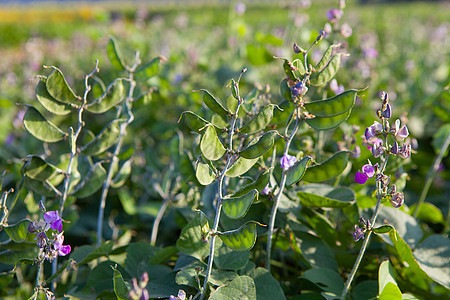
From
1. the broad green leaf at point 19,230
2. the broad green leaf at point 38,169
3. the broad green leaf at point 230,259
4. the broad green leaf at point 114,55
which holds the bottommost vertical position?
the broad green leaf at point 230,259

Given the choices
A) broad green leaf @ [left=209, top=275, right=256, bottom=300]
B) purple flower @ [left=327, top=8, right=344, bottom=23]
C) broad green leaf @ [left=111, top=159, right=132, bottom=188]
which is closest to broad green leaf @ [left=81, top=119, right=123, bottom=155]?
broad green leaf @ [left=111, top=159, right=132, bottom=188]

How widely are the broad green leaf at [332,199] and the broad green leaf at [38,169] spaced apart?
83 cm

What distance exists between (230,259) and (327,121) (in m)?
0.53

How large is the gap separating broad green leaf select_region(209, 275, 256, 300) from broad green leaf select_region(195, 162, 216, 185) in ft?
Result: 0.99

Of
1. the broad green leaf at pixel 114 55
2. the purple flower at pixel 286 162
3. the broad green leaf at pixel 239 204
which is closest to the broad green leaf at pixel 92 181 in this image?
the broad green leaf at pixel 114 55

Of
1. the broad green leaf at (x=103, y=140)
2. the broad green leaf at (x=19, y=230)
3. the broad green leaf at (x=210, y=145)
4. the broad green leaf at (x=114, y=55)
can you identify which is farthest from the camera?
the broad green leaf at (x=114, y=55)

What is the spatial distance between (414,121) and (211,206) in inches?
92.0

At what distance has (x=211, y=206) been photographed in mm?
1522

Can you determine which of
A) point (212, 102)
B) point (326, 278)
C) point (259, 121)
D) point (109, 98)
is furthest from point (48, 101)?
point (326, 278)

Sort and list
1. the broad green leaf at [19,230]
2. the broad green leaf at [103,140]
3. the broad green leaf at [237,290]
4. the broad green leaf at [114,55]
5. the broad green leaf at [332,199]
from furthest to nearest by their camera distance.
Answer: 1. the broad green leaf at [114,55]
2. the broad green leaf at [103,140]
3. the broad green leaf at [332,199]
4. the broad green leaf at [19,230]
5. the broad green leaf at [237,290]

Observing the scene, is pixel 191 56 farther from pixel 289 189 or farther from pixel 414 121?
pixel 289 189

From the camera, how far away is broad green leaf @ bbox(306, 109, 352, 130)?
125 cm

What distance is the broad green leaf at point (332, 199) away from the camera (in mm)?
1396

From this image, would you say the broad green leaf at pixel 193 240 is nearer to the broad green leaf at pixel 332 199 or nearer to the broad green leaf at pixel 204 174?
the broad green leaf at pixel 204 174
